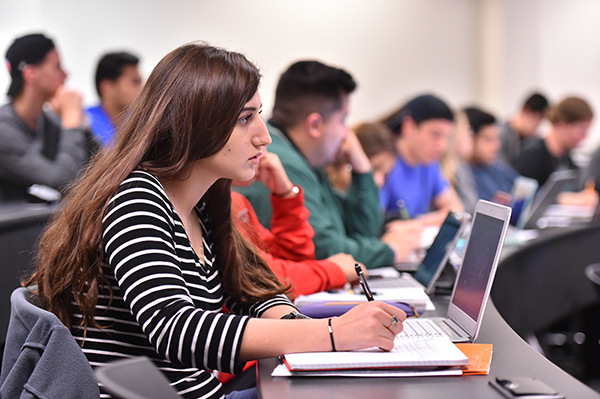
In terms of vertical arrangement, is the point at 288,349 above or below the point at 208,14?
below

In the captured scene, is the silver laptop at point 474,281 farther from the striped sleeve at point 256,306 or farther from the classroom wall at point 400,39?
the classroom wall at point 400,39

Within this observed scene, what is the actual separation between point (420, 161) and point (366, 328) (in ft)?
8.81

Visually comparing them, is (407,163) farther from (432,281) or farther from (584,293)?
(432,281)

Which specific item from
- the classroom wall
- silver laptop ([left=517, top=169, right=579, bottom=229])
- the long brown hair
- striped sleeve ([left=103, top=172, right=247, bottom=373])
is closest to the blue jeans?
striped sleeve ([left=103, top=172, right=247, bottom=373])

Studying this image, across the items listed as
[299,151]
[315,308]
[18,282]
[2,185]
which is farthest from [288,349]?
[2,185]

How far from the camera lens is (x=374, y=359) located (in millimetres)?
948

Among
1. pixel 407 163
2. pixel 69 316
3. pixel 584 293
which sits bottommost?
pixel 584 293

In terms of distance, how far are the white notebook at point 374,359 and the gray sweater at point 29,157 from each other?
1.78m

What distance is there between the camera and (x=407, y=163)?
3578 mm

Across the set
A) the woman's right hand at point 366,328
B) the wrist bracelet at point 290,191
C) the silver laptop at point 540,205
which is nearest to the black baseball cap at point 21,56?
the wrist bracelet at point 290,191

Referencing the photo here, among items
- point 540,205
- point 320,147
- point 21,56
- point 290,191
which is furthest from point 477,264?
point 21,56

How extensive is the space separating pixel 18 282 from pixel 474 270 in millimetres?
1191

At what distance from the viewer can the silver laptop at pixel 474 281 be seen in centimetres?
113

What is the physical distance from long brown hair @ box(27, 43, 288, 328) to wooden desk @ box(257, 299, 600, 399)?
0.37 m
